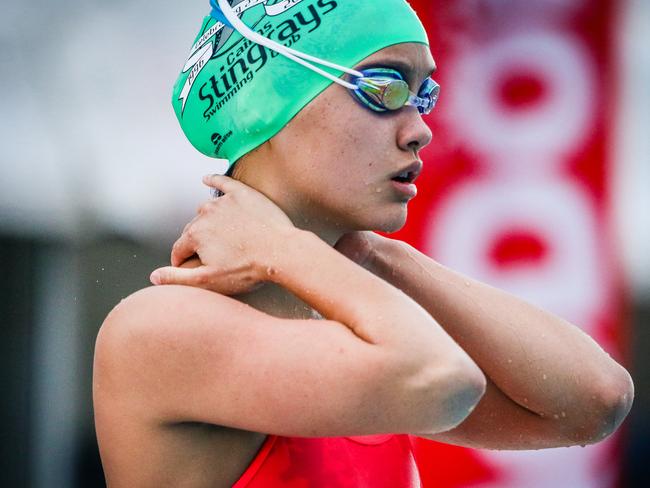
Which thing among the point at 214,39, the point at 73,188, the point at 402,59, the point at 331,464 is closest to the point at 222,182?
the point at 214,39

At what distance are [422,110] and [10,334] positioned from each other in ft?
15.2

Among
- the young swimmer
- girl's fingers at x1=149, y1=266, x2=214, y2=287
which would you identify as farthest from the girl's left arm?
girl's fingers at x1=149, y1=266, x2=214, y2=287

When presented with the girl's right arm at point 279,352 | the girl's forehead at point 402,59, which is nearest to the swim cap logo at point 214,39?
the girl's forehead at point 402,59

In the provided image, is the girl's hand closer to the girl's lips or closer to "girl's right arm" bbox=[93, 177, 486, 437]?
"girl's right arm" bbox=[93, 177, 486, 437]

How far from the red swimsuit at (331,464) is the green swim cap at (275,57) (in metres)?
0.71

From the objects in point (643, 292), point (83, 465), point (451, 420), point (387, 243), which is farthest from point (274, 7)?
point (643, 292)

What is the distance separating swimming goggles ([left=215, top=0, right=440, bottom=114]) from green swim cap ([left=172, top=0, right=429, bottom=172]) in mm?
14

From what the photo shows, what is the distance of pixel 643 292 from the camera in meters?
7.26

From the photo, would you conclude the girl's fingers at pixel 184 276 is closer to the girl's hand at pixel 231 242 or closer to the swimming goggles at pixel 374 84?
the girl's hand at pixel 231 242

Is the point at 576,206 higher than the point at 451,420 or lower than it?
lower

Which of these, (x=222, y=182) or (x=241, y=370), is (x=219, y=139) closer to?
(x=222, y=182)

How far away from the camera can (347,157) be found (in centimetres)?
197

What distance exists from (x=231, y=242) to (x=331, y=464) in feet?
1.82

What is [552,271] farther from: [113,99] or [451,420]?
[113,99]
